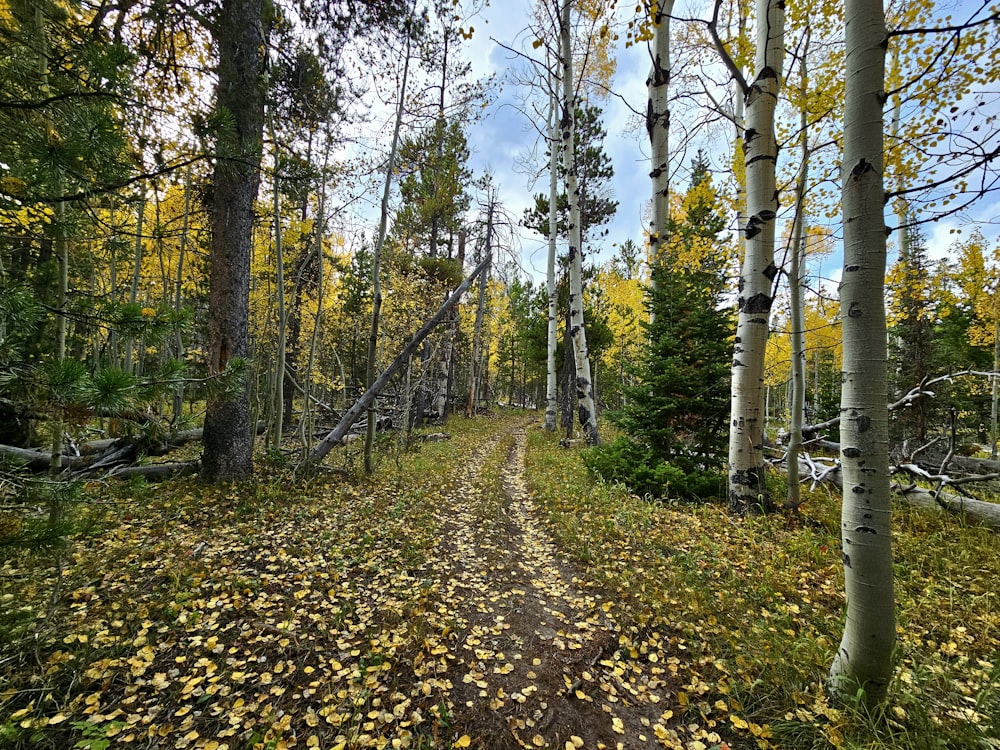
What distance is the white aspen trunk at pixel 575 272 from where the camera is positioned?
929 cm

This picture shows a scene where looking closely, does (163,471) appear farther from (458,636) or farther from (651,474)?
(651,474)

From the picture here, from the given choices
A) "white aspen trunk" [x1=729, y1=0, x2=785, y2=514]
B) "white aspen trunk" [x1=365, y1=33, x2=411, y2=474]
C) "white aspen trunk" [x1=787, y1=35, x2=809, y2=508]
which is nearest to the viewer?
"white aspen trunk" [x1=729, y1=0, x2=785, y2=514]

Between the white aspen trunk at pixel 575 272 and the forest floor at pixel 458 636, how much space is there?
15.3 feet

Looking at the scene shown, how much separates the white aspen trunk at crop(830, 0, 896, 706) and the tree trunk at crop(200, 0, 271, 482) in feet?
19.6

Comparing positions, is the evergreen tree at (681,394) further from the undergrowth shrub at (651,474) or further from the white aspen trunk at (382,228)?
the white aspen trunk at (382,228)

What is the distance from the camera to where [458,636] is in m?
2.91

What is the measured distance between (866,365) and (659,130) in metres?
7.07

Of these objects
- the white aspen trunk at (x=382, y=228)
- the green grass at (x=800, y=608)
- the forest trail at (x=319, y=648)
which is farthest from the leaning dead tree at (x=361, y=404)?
the green grass at (x=800, y=608)

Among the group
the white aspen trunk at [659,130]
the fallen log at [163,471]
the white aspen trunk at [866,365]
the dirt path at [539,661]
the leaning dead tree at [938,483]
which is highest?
the white aspen trunk at [659,130]

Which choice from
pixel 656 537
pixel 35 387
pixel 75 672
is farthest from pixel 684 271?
pixel 75 672

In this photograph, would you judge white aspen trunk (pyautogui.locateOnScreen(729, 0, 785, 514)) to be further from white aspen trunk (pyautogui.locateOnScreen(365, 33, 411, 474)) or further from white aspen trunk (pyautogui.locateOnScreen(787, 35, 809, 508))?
white aspen trunk (pyautogui.locateOnScreen(365, 33, 411, 474))

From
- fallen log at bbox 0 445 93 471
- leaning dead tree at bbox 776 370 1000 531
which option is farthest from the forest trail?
leaning dead tree at bbox 776 370 1000 531

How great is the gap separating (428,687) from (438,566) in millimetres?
1662

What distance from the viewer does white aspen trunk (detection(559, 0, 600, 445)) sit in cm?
929
